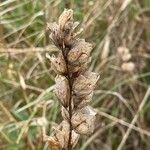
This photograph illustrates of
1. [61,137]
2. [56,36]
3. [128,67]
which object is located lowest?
[128,67]

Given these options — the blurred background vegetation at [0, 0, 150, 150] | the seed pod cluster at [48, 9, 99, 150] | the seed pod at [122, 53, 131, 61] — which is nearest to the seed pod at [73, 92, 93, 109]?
the seed pod cluster at [48, 9, 99, 150]

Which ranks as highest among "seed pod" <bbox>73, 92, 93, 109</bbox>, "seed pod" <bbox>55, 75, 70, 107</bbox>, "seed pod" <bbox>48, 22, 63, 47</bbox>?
"seed pod" <bbox>48, 22, 63, 47</bbox>

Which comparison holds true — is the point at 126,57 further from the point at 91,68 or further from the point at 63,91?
the point at 63,91

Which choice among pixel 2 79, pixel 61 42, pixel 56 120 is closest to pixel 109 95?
pixel 56 120

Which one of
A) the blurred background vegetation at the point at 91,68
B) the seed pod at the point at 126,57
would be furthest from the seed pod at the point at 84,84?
the seed pod at the point at 126,57

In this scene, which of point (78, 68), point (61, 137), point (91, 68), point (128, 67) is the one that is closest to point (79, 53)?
point (78, 68)

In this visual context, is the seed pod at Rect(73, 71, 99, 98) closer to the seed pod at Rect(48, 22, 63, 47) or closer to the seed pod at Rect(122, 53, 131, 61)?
the seed pod at Rect(48, 22, 63, 47)

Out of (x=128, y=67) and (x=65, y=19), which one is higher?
(x=65, y=19)
